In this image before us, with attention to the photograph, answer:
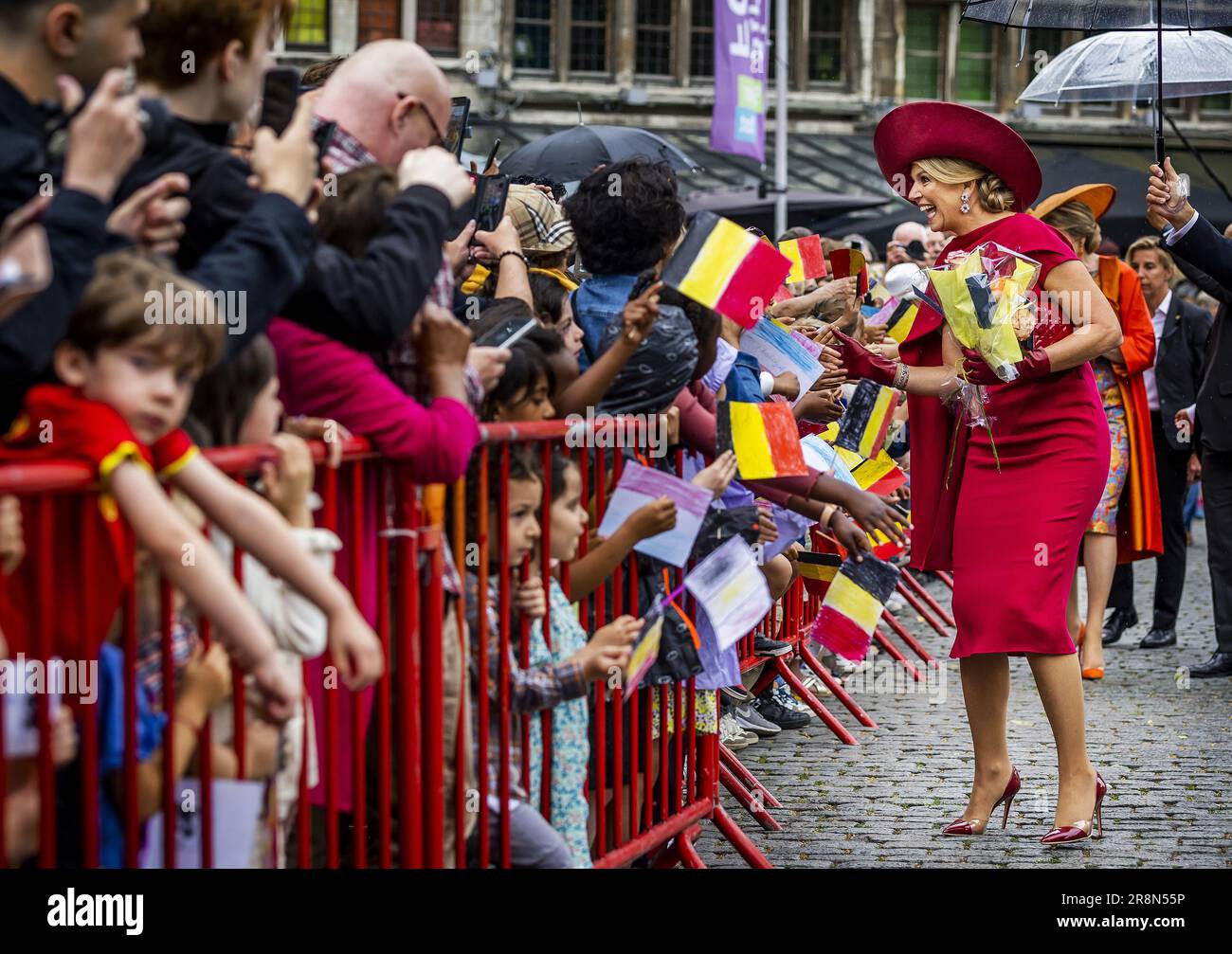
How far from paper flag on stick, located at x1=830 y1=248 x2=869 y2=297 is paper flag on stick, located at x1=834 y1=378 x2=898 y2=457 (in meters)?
1.33

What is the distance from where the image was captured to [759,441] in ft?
16.1

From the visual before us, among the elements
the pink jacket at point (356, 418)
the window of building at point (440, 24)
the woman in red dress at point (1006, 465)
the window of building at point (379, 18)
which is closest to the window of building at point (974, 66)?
the window of building at point (440, 24)

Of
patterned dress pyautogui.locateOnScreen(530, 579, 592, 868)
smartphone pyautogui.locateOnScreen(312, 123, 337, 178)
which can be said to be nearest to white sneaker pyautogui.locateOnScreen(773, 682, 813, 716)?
patterned dress pyautogui.locateOnScreen(530, 579, 592, 868)

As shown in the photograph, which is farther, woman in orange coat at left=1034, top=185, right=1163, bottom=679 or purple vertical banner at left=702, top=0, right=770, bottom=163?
purple vertical banner at left=702, top=0, right=770, bottom=163

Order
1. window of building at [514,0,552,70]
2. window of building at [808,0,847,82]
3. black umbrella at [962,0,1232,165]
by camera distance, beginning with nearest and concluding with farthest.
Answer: black umbrella at [962,0,1232,165], window of building at [514,0,552,70], window of building at [808,0,847,82]

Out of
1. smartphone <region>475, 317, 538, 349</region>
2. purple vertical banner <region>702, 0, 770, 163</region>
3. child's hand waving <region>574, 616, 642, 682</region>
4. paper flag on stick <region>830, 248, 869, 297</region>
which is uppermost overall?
purple vertical banner <region>702, 0, 770, 163</region>

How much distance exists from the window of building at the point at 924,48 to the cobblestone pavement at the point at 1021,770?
80.4 feet

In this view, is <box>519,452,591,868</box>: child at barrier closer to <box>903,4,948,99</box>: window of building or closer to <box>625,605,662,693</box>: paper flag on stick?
<box>625,605,662,693</box>: paper flag on stick

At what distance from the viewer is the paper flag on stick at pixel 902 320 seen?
629cm

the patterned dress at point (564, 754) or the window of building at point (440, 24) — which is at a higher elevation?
the window of building at point (440, 24)

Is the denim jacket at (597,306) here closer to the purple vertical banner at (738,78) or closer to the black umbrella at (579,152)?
the black umbrella at (579,152)

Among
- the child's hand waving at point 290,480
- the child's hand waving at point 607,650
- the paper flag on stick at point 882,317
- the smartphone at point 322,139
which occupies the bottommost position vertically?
the child's hand waving at point 607,650

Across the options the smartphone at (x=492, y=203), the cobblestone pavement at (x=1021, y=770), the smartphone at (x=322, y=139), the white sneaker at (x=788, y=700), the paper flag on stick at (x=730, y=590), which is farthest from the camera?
the white sneaker at (x=788, y=700)

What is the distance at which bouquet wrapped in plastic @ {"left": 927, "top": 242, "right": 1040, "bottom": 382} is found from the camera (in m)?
5.49
